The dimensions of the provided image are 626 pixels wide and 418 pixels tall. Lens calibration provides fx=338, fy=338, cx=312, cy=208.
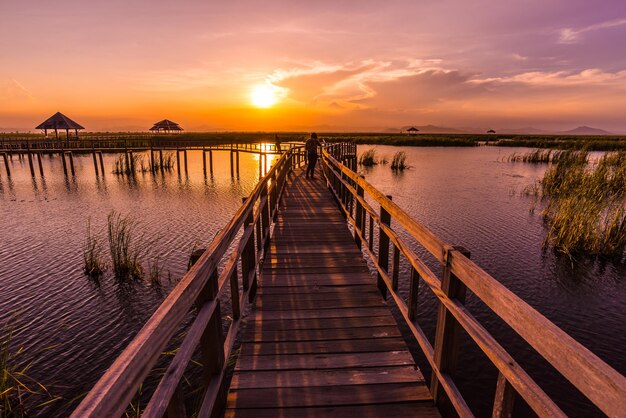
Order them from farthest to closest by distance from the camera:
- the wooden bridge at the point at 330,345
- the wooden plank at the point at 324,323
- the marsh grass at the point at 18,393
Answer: the marsh grass at the point at 18,393 → the wooden plank at the point at 324,323 → the wooden bridge at the point at 330,345

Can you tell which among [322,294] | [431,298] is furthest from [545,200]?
[322,294]

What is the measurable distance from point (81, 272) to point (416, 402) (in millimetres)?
10980

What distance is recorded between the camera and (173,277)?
33.2ft

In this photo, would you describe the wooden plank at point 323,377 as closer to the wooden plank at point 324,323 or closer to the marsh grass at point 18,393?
the wooden plank at point 324,323

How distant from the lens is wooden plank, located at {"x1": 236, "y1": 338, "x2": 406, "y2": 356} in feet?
11.9

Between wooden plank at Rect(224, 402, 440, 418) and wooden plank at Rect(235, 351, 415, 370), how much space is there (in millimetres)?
511

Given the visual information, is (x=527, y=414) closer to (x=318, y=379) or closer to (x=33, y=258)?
(x=318, y=379)

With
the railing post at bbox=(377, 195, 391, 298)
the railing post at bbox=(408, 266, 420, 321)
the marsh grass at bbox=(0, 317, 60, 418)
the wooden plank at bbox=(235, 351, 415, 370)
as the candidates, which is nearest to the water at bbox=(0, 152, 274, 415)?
the marsh grass at bbox=(0, 317, 60, 418)

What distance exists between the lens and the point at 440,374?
265cm

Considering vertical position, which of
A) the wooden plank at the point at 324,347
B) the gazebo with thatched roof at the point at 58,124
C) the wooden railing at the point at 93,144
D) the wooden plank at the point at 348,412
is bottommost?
the wooden plank at the point at 348,412

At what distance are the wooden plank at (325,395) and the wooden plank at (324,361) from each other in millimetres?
284

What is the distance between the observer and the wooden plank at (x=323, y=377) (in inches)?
Result: 124

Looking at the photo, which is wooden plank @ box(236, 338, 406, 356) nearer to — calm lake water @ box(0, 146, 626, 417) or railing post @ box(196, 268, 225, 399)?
railing post @ box(196, 268, 225, 399)

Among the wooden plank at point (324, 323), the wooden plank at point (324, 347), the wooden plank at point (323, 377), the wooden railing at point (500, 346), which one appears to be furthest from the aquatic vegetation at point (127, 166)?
the wooden railing at point (500, 346)
